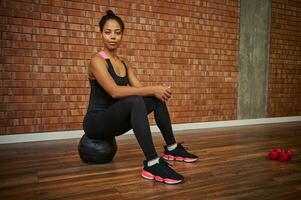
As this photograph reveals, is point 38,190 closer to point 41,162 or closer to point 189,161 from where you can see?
point 41,162

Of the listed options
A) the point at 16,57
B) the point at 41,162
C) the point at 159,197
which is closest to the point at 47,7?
the point at 16,57

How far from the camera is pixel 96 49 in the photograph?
3492mm

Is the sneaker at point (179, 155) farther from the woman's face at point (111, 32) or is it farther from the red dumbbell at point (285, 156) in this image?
the woman's face at point (111, 32)

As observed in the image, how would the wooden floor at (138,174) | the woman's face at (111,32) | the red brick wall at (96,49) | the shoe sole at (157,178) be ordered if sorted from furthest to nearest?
the red brick wall at (96,49)
the woman's face at (111,32)
the shoe sole at (157,178)
the wooden floor at (138,174)

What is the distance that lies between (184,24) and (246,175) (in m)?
2.67

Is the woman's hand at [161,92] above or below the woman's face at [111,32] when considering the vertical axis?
below

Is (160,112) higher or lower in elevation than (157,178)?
higher

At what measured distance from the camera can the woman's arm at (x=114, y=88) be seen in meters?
1.91

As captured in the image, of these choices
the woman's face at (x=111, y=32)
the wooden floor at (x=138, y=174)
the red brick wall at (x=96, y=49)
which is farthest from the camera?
the red brick wall at (x=96, y=49)

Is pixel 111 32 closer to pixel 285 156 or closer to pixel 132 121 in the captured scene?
pixel 132 121

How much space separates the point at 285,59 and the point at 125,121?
4.09 metres

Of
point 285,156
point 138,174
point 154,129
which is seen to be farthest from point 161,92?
point 154,129

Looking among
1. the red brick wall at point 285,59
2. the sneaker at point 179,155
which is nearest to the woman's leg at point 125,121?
the sneaker at point 179,155

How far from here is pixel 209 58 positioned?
429 centimetres
